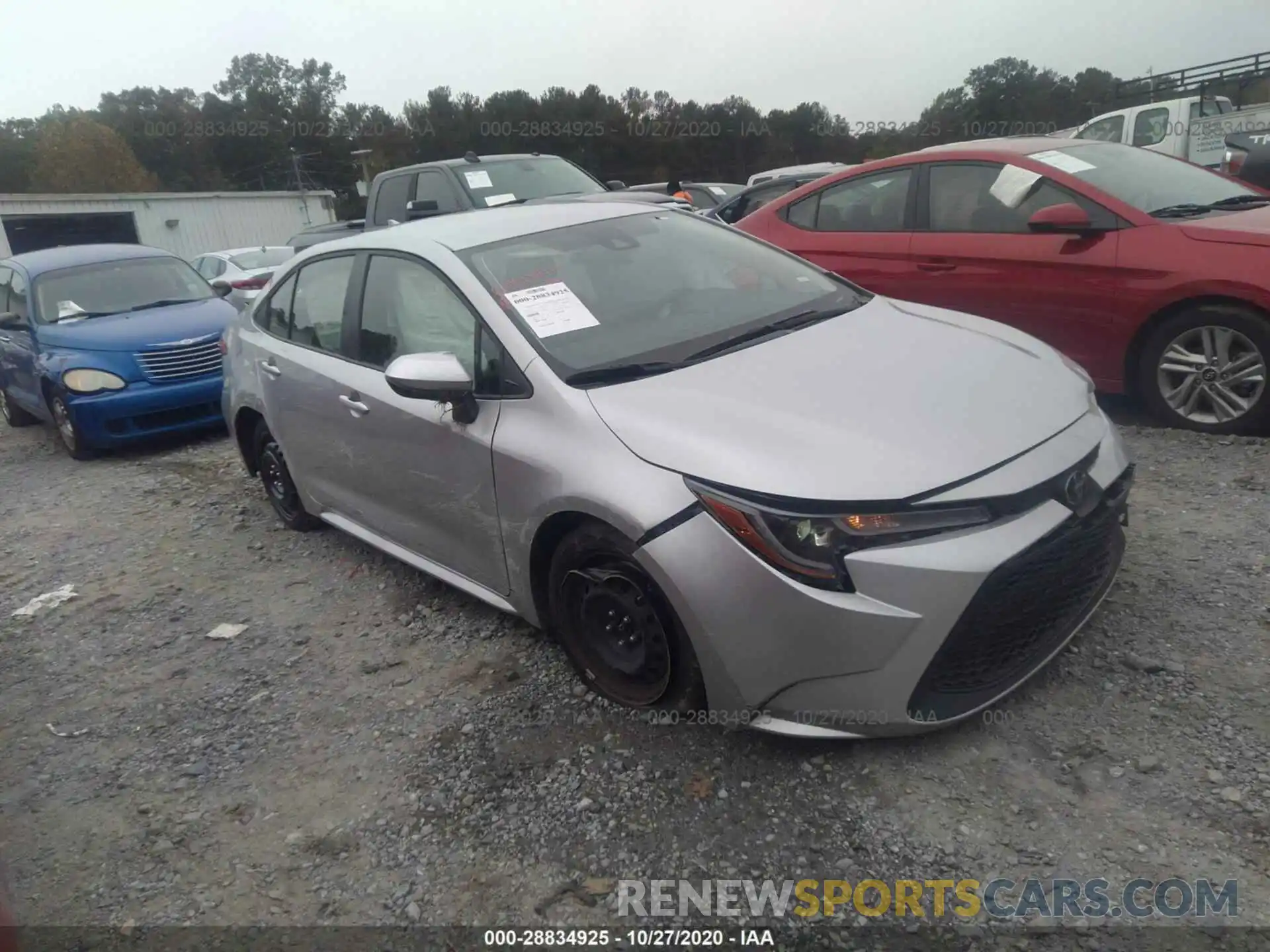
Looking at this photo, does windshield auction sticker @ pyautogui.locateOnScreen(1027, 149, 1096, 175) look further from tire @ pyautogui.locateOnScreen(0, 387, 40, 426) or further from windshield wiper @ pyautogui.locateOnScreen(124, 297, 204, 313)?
tire @ pyautogui.locateOnScreen(0, 387, 40, 426)

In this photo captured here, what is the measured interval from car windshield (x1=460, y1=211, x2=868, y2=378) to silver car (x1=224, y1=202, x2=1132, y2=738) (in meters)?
0.01

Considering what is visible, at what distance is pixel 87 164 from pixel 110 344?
59.9 metres

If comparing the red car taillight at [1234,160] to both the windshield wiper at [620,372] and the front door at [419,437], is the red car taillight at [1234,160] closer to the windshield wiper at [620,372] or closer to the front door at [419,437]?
the windshield wiper at [620,372]

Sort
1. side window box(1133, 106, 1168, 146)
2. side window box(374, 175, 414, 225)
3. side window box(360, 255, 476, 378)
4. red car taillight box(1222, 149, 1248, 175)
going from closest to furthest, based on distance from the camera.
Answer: side window box(360, 255, 476, 378) < side window box(374, 175, 414, 225) < red car taillight box(1222, 149, 1248, 175) < side window box(1133, 106, 1168, 146)

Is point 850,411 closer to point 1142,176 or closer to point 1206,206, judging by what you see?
point 1206,206

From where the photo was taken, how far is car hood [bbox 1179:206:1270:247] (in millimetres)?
4367

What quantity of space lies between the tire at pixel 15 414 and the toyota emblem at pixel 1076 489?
356 inches

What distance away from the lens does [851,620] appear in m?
2.33

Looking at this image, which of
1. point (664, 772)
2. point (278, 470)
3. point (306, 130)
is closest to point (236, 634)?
point (278, 470)

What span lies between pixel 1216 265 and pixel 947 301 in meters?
1.37

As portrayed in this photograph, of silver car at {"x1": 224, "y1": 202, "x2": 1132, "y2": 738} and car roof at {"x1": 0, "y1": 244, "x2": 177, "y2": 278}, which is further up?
car roof at {"x1": 0, "y1": 244, "x2": 177, "y2": 278}

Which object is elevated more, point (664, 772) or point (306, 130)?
point (306, 130)

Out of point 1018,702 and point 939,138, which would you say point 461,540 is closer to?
point 1018,702

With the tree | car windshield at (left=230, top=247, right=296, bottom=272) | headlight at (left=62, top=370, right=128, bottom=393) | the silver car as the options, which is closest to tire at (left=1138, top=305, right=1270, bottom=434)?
the silver car
